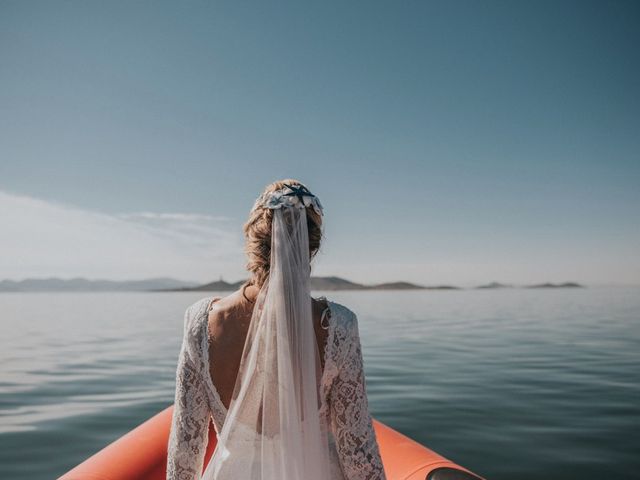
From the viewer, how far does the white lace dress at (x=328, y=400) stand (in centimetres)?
159

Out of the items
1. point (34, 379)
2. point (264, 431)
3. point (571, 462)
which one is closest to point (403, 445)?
point (264, 431)

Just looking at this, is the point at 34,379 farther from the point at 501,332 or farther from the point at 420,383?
the point at 501,332

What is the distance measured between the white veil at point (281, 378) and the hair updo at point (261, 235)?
0.04 meters

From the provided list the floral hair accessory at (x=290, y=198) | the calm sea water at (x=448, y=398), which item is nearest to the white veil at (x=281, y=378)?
the floral hair accessory at (x=290, y=198)

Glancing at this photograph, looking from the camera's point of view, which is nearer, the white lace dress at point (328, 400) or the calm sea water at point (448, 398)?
the white lace dress at point (328, 400)

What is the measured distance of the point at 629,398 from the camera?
21.4ft

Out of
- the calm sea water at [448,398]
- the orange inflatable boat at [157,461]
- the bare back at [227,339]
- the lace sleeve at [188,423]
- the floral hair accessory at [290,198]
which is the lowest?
the calm sea water at [448,398]

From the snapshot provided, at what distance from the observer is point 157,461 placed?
2959 mm

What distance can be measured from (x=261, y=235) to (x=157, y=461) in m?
2.15

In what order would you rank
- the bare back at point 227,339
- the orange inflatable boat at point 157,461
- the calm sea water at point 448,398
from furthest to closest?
the calm sea water at point 448,398 < the orange inflatable boat at point 157,461 < the bare back at point 227,339

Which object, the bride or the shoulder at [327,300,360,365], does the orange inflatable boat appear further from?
the shoulder at [327,300,360,365]

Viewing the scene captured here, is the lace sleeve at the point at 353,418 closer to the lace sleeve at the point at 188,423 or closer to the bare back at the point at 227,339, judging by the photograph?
the bare back at the point at 227,339

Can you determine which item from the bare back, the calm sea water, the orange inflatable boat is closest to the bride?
the bare back

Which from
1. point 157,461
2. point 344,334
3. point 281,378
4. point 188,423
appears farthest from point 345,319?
point 157,461
